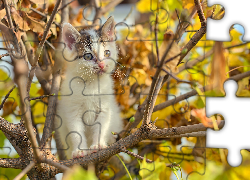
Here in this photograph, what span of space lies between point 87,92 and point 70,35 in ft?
1.36

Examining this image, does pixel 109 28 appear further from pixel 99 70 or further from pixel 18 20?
pixel 18 20

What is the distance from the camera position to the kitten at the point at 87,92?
1.81 metres

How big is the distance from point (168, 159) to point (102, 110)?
0.62 metres

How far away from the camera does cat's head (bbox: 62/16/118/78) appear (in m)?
1.79

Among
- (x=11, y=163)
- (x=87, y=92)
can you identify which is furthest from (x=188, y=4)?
(x=11, y=163)

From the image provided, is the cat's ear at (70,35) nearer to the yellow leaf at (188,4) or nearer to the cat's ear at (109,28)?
the cat's ear at (109,28)

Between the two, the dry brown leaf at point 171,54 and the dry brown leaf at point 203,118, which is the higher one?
the dry brown leaf at point 171,54

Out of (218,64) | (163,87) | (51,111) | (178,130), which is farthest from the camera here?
(163,87)

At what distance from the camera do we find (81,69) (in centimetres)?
188

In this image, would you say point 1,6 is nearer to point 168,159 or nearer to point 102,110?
point 102,110

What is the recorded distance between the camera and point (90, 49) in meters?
→ 1.79

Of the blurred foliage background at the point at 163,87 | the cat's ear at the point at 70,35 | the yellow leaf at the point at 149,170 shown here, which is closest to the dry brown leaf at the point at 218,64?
the blurred foliage background at the point at 163,87

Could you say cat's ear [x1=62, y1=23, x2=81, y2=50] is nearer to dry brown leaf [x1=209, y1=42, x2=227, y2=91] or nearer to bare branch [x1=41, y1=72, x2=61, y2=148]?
bare branch [x1=41, y1=72, x2=61, y2=148]


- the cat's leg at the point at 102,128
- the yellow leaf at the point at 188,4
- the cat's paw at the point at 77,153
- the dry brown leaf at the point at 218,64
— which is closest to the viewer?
the dry brown leaf at the point at 218,64
